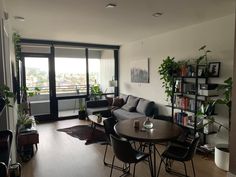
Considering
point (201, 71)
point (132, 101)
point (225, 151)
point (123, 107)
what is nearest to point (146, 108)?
point (132, 101)

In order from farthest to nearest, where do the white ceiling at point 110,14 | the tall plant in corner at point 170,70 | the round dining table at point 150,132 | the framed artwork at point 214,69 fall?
the tall plant in corner at point 170,70 < the framed artwork at point 214,69 < the white ceiling at point 110,14 < the round dining table at point 150,132

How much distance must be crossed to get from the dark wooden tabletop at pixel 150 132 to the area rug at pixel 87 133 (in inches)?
62.6

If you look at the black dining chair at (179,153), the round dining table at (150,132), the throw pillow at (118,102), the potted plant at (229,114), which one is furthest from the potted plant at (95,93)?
the black dining chair at (179,153)

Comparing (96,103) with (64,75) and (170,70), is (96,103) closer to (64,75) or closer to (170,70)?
(64,75)

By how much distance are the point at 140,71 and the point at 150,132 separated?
130 inches

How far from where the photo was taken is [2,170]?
3.16ft

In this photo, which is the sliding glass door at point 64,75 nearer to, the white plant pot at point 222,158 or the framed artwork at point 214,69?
the framed artwork at point 214,69

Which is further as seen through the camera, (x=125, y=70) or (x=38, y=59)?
(x=125, y=70)

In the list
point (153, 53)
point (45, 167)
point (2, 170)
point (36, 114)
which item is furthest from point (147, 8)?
point (36, 114)

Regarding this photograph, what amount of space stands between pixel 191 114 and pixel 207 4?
2.23 m

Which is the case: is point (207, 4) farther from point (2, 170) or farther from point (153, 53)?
point (2, 170)

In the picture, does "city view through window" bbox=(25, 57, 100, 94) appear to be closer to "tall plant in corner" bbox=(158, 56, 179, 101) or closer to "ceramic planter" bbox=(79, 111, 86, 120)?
"ceramic planter" bbox=(79, 111, 86, 120)

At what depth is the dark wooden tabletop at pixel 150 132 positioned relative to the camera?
2.43 m

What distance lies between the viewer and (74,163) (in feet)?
10.8
